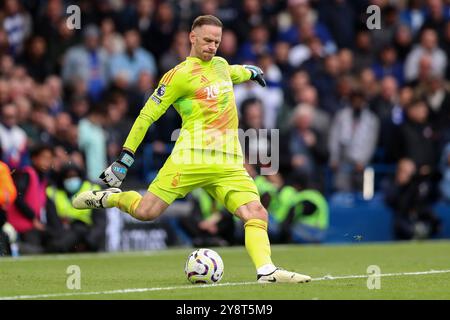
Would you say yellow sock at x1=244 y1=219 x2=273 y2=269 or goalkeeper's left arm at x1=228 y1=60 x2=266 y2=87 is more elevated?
goalkeeper's left arm at x1=228 y1=60 x2=266 y2=87

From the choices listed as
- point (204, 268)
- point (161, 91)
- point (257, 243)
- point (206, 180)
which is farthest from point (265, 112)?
point (257, 243)

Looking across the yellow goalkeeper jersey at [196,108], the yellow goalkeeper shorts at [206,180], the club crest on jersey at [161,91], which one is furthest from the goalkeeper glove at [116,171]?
the club crest on jersey at [161,91]

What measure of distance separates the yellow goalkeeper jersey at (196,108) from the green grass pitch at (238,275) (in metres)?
1.44

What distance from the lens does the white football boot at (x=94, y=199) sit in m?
12.5

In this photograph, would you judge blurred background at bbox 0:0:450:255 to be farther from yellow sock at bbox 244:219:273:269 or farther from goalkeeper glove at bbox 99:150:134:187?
yellow sock at bbox 244:219:273:269

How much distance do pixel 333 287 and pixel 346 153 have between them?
1109cm

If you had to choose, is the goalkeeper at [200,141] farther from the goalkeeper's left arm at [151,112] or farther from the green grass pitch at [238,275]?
the green grass pitch at [238,275]

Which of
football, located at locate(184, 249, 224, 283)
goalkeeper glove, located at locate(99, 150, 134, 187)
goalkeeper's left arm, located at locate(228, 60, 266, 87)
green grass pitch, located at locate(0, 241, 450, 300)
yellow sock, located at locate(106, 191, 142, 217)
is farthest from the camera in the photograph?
goalkeeper's left arm, located at locate(228, 60, 266, 87)

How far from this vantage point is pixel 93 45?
21.4m

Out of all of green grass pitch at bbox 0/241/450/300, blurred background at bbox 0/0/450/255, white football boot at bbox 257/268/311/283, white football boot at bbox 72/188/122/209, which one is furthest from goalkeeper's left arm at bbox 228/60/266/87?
blurred background at bbox 0/0/450/255

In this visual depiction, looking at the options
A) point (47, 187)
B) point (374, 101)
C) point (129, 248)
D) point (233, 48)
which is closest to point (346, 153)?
point (374, 101)

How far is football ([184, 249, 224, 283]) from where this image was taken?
11.6 metres

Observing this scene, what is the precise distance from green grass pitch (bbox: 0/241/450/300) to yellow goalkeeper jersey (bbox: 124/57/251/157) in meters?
1.44
